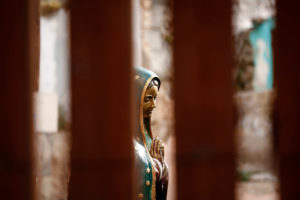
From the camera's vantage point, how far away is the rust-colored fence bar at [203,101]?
2.08 ft

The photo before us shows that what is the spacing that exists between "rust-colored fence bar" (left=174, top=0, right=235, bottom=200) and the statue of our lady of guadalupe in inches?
48.6

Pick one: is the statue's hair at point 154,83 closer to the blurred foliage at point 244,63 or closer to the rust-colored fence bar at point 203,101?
the rust-colored fence bar at point 203,101

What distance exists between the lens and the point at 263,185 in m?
4.66

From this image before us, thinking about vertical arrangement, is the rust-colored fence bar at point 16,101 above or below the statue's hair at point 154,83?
below

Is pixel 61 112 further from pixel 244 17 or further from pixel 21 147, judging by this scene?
pixel 21 147

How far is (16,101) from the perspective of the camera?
64 centimetres

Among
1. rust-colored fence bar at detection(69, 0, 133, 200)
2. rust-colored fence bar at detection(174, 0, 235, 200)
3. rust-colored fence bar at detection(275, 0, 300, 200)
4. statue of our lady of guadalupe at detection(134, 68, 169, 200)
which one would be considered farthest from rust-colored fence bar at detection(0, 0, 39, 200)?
statue of our lady of guadalupe at detection(134, 68, 169, 200)

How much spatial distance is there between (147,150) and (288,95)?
1354mm

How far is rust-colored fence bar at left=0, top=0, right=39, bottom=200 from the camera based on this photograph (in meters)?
0.63

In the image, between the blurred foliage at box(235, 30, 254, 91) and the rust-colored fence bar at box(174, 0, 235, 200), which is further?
the blurred foliage at box(235, 30, 254, 91)

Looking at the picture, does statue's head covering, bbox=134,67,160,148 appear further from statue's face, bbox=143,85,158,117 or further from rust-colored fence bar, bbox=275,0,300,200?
rust-colored fence bar, bbox=275,0,300,200

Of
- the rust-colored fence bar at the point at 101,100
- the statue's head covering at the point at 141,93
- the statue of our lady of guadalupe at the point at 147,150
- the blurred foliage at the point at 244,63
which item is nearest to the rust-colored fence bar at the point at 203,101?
the rust-colored fence bar at the point at 101,100

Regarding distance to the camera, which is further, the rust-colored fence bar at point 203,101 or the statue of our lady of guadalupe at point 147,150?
the statue of our lady of guadalupe at point 147,150

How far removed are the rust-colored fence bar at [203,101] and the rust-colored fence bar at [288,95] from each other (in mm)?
106
